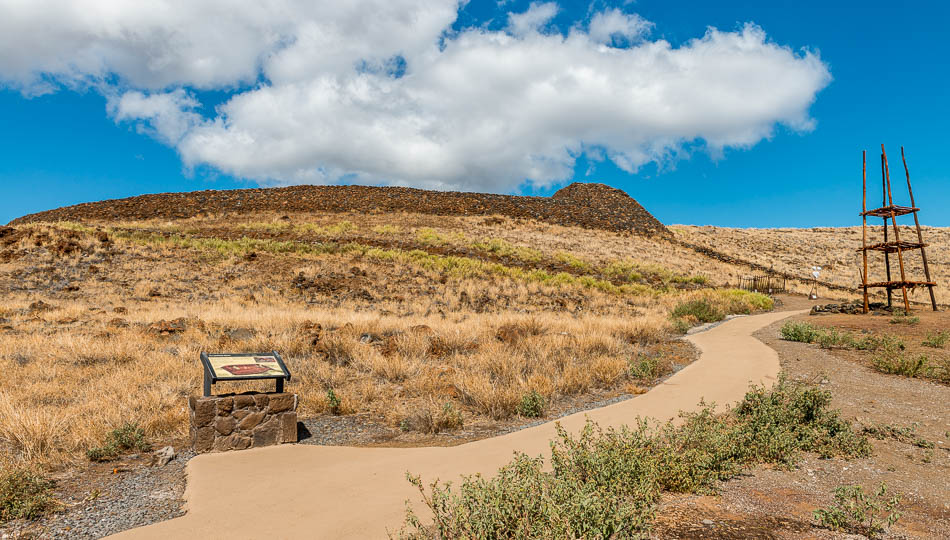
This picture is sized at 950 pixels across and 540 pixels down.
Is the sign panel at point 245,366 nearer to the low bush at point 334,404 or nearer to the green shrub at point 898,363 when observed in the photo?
the low bush at point 334,404

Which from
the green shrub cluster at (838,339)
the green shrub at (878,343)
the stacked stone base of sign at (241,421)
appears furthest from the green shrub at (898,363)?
the stacked stone base of sign at (241,421)

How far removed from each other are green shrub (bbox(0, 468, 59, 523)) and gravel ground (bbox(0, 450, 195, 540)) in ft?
0.39

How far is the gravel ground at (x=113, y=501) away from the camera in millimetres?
4633

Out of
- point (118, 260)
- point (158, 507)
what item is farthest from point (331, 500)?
point (118, 260)

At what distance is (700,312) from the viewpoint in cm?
2039

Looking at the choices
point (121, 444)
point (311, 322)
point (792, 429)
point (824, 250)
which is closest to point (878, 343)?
point (792, 429)

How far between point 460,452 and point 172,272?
2272cm

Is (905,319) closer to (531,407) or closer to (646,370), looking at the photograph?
(646,370)

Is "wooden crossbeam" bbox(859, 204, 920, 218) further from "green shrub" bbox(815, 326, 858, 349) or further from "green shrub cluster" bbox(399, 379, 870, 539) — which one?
"green shrub cluster" bbox(399, 379, 870, 539)

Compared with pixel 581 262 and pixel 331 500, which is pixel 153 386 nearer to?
pixel 331 500

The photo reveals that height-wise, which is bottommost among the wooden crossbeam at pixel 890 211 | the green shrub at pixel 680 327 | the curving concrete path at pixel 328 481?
the curving concrete path at pixel 328 481

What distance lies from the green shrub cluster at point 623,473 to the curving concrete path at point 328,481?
1.51ft

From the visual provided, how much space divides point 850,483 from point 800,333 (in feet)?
36.2

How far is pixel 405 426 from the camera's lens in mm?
7848
